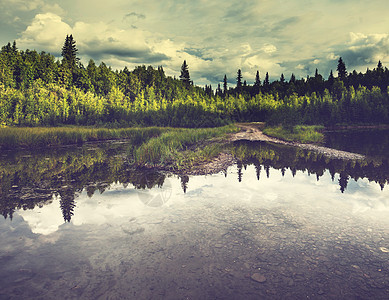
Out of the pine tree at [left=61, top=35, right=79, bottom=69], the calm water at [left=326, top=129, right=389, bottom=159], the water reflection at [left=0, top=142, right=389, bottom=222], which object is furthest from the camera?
the pine tree at [left=61, top=35, right=79, bottom=69]

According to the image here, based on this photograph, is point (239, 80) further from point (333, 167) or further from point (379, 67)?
point (333, 167)

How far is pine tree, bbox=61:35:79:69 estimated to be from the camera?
7806cm

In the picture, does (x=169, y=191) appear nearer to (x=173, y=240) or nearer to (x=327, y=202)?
(x=173, y=240)

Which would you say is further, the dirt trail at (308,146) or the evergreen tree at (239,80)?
the evergreen tree at (239,80)

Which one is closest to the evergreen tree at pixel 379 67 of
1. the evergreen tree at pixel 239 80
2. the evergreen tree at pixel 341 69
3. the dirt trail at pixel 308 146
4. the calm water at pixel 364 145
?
the evergreen tree at pixel 341 69

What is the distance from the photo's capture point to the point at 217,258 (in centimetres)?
555

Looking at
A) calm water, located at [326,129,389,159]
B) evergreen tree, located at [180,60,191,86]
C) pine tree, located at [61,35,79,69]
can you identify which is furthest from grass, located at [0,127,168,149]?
evergreen tree, located at [180,60,191,86]

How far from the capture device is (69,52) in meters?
79.9

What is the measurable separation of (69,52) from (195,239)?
92.3 meters

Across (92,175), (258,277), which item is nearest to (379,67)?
(92,175)

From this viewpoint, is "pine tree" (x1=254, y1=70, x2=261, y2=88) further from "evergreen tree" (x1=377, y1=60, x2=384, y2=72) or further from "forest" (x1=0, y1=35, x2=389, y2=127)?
"evergreen tree" (x1=377, y1=60, x2=384, y2=72)

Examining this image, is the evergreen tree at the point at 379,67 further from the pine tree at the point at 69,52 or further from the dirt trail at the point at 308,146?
the pine tree at the point at 69,52

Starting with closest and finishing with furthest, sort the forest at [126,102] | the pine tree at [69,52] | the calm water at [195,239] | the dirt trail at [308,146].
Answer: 1. the calm water at [195,239]
2. the dirt trail at [308,146]
3. the forest at [126,102]
4. the pine tree at [69,52]

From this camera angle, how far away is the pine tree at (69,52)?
78062 mm
